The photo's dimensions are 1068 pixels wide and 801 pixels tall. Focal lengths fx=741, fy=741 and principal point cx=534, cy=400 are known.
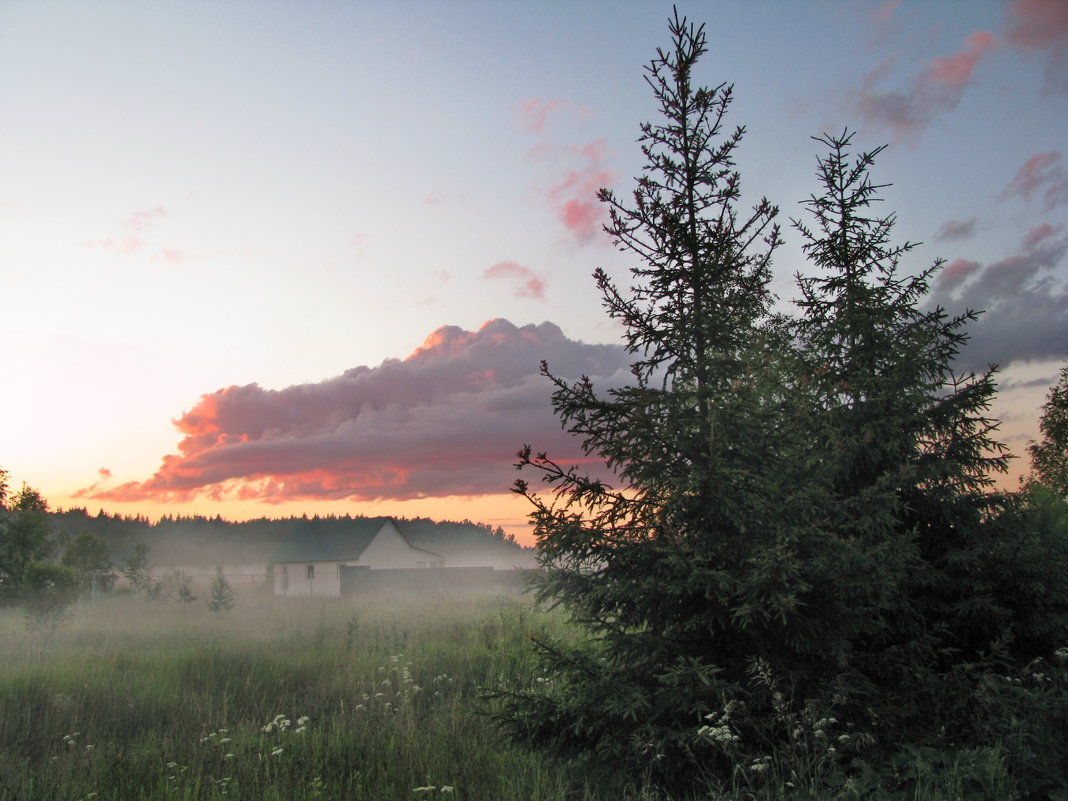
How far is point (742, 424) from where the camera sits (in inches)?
258

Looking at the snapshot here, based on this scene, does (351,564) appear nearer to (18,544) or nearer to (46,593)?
(18,544)

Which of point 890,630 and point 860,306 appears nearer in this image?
point 890,630

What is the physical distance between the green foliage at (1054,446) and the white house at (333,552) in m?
45.4

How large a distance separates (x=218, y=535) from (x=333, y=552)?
37.7 metres

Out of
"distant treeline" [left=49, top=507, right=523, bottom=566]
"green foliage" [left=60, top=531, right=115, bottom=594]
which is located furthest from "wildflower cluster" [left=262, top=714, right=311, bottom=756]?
"distant treeline" [left=49, top=507, right=523, bottom=566]

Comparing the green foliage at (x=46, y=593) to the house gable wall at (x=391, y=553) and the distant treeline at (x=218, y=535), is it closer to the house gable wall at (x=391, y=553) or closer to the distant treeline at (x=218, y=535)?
the house gable wall at (x=391, y=553)

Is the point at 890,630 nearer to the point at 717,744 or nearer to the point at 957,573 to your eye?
the point at 957,573

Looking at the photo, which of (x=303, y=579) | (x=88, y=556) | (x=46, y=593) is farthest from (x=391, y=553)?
(x=46, y=593)

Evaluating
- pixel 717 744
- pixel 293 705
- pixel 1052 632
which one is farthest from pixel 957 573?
pixel 293 705

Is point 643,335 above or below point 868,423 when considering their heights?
above

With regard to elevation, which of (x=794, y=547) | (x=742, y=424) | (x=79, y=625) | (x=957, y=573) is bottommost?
(x=79, y=625)

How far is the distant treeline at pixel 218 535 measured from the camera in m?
70.9

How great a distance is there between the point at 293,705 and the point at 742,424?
835 cm

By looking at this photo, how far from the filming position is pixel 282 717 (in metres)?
8.13
